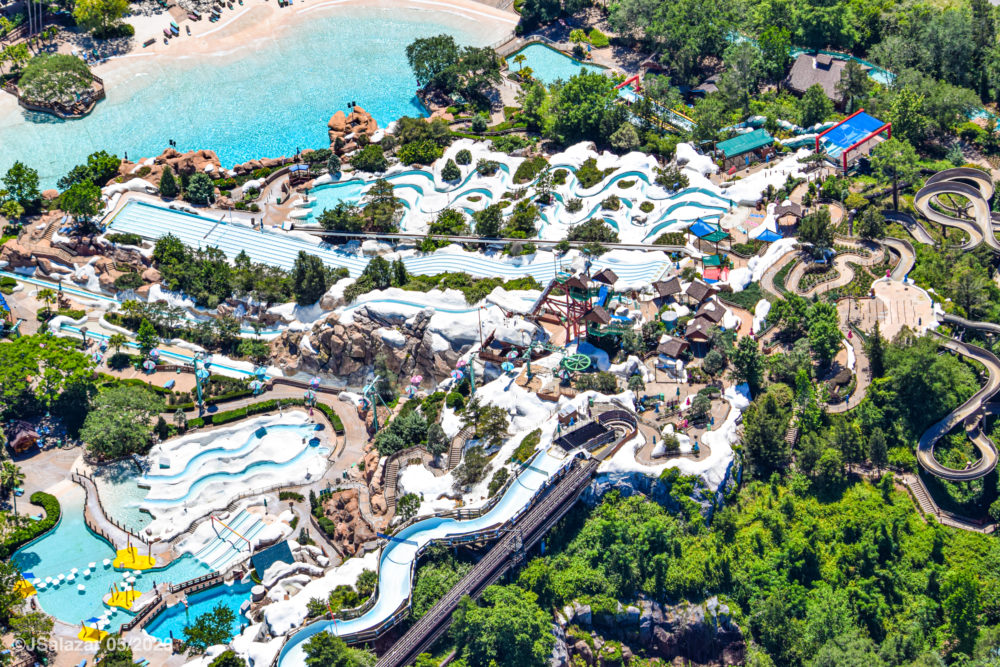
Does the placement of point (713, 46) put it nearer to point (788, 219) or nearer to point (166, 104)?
point (788, 219)

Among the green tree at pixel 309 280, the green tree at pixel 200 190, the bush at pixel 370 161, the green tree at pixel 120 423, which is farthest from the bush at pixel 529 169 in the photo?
the green tree at pixel 120 423

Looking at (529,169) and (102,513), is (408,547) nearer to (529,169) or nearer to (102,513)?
(102,513)

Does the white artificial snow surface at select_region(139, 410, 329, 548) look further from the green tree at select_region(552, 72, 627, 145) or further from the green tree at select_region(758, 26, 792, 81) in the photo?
the green tree at select_region(758, 26, 792, 81)

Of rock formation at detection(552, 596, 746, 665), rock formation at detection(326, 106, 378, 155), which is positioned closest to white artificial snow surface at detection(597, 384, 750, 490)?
rock formation at detection(552, 596, 746, 665)

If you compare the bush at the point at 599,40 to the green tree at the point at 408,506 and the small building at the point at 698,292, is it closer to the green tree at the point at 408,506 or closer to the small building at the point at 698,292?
the small building at the point at 698,292

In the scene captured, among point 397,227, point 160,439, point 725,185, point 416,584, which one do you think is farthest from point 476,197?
point 416,584

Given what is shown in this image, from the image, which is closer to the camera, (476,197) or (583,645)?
(583,645)
